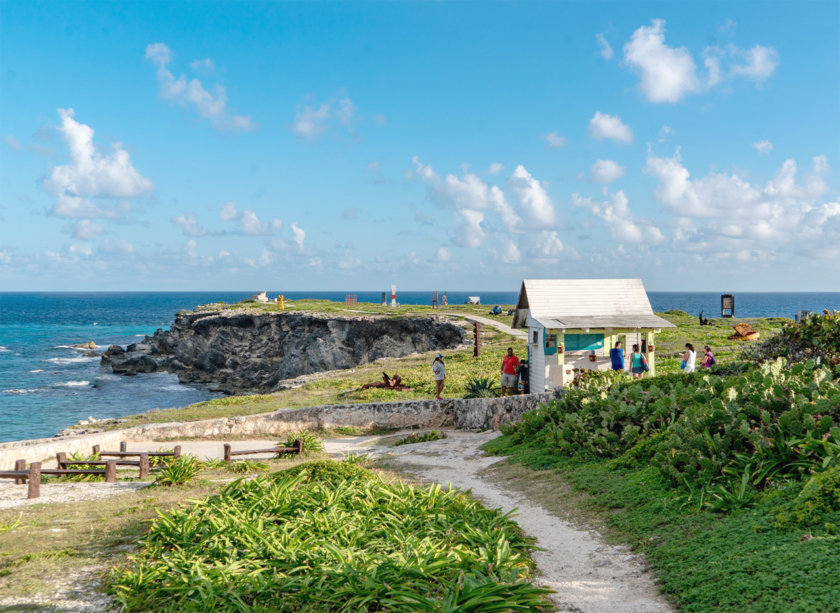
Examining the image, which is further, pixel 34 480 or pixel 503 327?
pixel 503 327

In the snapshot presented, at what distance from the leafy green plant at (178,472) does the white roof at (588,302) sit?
10.6m

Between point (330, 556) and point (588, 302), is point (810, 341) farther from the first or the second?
point (330, 556)

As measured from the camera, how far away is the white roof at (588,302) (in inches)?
738

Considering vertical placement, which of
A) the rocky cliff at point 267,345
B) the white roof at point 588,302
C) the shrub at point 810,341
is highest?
the white roof at point 588,302

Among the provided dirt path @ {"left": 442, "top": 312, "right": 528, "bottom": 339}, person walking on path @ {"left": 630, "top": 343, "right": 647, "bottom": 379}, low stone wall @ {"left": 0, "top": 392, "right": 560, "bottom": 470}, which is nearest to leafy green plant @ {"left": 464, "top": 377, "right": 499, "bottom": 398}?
low stone wall @ {"left": 0, "top": 392, "right": 560, "bottom": 470}

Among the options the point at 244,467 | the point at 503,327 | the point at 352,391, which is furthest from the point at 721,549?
the point at 503,327

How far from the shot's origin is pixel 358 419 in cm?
1925

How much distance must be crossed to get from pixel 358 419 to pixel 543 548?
12227 millimetres

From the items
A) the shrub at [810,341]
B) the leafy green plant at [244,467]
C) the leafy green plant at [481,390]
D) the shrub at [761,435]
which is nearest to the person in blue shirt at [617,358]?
the leafy green plant at [481,390]

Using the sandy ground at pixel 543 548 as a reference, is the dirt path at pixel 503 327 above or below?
above

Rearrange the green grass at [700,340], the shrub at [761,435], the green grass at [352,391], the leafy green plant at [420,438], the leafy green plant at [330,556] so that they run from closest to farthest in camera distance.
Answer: the leafy green plant at [330,556]
the shrub at [761,435]
the leafy green plant at [420,438]
the green grass at [352,391]
the green grass at [700,340]

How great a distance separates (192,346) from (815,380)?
5983 centimetres

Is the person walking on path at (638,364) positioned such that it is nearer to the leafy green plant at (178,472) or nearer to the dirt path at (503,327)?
the leafy green plant at (178,472)

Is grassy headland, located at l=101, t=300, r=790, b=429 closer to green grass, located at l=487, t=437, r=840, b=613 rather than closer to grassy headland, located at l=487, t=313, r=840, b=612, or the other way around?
grassy headland, located at l=487, t=313, r=840, b=612
